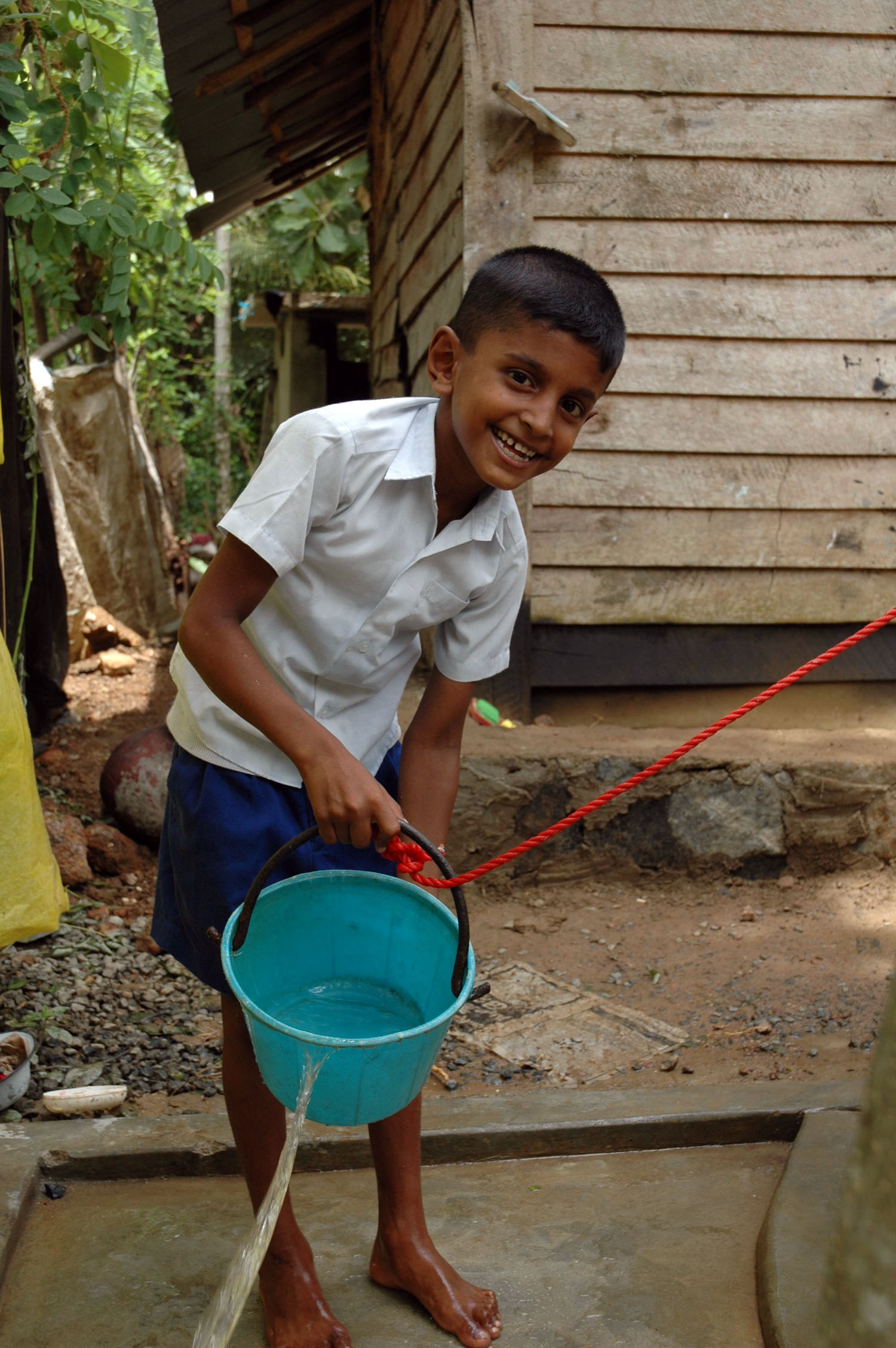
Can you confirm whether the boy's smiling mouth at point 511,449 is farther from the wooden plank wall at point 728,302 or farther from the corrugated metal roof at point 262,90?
the corrugated metal roof at point 262,90

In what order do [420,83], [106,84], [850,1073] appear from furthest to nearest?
[420,83], [106,84], [850,1073]

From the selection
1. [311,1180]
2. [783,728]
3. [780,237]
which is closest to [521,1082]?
[311,1180]

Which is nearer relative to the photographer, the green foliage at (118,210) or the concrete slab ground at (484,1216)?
the concrete slab ground at (484,1216)

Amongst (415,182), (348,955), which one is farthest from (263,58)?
(348,955)

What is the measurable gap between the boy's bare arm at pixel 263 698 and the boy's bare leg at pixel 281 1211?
439 millimetres

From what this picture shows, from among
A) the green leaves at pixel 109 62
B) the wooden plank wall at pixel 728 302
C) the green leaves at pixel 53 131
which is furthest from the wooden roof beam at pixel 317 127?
the wooden plank wall at pixel 728 302

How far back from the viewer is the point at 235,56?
18.2ft

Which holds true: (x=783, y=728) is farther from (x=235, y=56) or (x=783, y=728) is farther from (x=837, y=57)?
(x=235, y=56)

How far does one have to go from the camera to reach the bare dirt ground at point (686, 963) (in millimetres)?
2738

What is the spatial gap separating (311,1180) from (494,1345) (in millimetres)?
565

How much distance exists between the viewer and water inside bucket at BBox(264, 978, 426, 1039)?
165 cm

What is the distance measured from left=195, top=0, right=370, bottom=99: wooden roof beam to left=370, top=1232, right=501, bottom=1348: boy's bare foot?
5.49 metres

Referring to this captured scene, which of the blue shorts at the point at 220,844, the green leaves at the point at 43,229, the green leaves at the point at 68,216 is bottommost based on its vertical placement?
the blue shorts at the point at 220,844

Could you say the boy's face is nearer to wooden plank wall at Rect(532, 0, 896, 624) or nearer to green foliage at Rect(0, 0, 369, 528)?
green foliage at Rect(0, 0, 369, 528)
